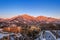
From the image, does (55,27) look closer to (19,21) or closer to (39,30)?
(39,30)

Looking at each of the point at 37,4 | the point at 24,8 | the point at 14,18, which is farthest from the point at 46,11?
the point at 14,18

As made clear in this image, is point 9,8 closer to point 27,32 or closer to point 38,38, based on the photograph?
point 27,32

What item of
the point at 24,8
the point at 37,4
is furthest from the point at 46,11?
the point at 24,8

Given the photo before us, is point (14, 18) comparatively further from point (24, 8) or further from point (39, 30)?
point (39, 30)

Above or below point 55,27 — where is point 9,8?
above

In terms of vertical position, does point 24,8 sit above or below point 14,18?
above

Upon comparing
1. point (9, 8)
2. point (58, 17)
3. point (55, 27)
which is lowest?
point (55, 27)

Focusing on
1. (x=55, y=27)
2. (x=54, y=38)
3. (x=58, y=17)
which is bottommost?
(x=54, y=38)

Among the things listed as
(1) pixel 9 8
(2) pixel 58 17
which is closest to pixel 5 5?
(1) pixel 9 8
